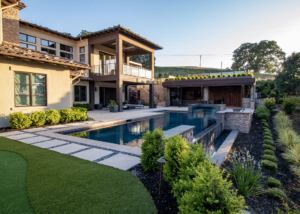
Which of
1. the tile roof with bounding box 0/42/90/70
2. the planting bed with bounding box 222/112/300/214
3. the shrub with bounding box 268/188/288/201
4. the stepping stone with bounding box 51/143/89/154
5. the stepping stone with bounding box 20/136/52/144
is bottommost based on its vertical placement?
the planting bed with bounding box 222/112/300/214

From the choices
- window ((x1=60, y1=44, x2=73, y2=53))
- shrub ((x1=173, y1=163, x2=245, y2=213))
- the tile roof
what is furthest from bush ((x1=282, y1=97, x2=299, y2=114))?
window ((x1=60, y1=44, x2=73, y2=53))

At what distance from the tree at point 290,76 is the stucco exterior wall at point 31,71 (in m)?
21.5

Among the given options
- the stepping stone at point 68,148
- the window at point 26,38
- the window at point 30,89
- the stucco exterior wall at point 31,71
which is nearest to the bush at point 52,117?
the stucco exterior wall at point 31,71

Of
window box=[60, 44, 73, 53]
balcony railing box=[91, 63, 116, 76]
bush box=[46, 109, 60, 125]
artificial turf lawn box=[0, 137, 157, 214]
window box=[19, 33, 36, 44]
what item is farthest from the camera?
balcony railing box=[91, 63, 116, 76]

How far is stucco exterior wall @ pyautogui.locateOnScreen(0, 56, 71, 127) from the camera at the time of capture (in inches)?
300

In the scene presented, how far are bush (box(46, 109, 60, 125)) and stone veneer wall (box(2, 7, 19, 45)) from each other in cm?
454

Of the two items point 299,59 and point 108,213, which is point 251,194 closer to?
point 108,213

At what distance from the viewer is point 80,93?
15.9 metres

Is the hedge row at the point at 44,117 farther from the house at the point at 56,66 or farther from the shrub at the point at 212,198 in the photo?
the shrub at the point at 212,198

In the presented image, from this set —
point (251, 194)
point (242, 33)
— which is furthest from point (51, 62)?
point (242, 33)

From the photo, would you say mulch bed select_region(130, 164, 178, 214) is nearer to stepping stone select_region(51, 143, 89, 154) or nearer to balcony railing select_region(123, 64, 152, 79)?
stepping stone select_region(51, 143, 89, 154)

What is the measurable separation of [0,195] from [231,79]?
20.3 meters

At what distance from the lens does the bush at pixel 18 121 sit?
739cm

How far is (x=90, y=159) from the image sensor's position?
161 inches
